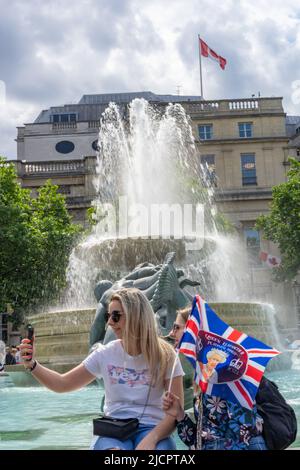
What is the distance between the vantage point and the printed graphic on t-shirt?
10.7 ft

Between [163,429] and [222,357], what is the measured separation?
487 millimetres

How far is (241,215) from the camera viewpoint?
46.0 metres

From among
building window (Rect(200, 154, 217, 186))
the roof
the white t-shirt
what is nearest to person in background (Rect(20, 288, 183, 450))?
the white t-shirt

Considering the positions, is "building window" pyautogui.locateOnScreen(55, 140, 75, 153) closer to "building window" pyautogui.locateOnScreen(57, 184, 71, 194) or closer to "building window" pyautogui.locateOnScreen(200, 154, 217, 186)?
"building window" pyautogui.locateOnScreen(57, 184, 71, 194)

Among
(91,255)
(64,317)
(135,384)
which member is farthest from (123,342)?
(91,255)

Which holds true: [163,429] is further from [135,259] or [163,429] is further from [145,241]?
[135,259]

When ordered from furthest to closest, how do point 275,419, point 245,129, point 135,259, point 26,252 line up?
point 245,129 < point 26,252 < point 135,259 < point 275,419

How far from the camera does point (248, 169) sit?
155 ft

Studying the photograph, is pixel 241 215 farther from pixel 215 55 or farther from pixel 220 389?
pixel 220 389

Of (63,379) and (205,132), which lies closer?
(63,379)

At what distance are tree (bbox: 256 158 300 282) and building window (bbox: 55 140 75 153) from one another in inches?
858

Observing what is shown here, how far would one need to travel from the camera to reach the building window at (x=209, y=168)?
146ft

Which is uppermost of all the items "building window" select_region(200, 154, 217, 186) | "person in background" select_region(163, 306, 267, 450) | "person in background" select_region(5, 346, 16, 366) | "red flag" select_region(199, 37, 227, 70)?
"red flag" select_region(199, 37, 227, 70)

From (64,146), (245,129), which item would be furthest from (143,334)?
(64,146)
